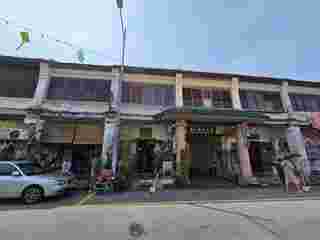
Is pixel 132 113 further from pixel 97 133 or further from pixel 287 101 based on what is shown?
pixel 287 101

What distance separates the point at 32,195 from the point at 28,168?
135 cm

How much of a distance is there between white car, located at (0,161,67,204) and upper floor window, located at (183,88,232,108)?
30.5 feet

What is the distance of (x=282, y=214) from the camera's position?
5266 millimetres

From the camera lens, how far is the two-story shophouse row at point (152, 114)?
1117 cm

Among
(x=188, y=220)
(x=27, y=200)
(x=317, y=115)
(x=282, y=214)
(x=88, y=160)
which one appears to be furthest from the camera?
(x=317, y=115)

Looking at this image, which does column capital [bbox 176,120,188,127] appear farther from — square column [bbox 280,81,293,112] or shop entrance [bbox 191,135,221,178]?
square column [bbox 280,81,293,112]

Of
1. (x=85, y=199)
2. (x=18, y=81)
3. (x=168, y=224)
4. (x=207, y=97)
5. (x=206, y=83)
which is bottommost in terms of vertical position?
(x=85, y=199)

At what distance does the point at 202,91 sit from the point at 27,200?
1194cm

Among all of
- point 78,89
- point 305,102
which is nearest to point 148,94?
point 78,89

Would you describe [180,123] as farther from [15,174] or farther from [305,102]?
[305,102]

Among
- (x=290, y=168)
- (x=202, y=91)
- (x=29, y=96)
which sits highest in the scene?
(x=202, y=91)

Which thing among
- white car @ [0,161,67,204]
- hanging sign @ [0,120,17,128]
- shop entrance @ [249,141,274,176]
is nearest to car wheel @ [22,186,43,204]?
white car @ [0,161,67,204]

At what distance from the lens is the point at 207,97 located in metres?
13.3

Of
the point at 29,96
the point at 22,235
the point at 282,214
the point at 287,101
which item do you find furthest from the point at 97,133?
the point at 287,101
